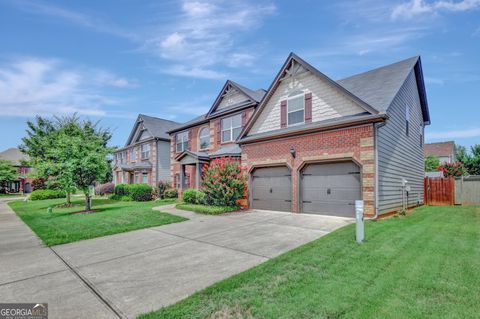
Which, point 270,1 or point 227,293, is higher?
point 270,1

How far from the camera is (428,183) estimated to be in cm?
1653

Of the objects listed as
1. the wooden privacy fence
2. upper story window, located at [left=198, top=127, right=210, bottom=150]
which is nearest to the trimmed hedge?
upper story window, located at [left=198, top=127, right=210, bottom=150]

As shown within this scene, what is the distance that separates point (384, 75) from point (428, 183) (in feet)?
29.6

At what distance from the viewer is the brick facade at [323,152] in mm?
9414

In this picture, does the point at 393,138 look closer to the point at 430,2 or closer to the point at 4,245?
the point at 430,2

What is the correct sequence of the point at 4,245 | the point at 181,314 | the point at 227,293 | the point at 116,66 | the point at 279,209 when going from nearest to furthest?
the point at 181,314, the point at 227,293, the point at 4,245, the point at 279,209, the point at 116,66

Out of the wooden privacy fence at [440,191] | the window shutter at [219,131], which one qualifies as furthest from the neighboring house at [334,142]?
the window shutter at [219,131]

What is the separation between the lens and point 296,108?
12531mm

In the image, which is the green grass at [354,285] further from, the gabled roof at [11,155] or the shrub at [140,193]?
the gabled roof at [11,155]

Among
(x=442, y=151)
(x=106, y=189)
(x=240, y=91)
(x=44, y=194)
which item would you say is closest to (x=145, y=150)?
(x=106, y=189)

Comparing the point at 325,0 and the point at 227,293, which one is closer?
the point at 227,293

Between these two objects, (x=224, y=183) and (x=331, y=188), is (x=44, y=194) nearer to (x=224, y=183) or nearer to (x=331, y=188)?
(x=224, y=183)

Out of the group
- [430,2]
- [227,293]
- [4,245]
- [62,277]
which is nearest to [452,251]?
[227,293]

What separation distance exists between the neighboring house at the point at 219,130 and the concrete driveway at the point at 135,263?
824 cm
